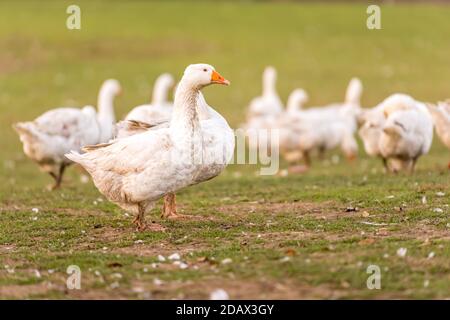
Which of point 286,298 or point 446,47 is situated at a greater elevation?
point 446,47

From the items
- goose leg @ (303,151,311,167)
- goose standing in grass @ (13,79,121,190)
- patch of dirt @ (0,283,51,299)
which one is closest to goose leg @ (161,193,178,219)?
patch of dirt @ (0,283,51,299)

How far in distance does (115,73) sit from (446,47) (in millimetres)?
15007

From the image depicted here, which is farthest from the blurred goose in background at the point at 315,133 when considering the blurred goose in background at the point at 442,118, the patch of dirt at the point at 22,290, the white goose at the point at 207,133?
the patch of dirt at the point at 22,290

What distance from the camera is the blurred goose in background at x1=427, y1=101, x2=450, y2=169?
14.7 m

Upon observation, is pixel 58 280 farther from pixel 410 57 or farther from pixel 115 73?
pixel 410 57

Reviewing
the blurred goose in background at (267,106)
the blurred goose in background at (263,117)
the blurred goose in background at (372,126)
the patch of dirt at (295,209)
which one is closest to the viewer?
the patch of dirt at (295,209)

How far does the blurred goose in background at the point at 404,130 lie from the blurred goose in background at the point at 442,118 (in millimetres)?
238

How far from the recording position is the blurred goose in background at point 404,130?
14781 millimetres

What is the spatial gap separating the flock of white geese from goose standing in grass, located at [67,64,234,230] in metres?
0.01

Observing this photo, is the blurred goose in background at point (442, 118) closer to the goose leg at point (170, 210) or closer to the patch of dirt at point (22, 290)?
the goose leg at point (170, 210)

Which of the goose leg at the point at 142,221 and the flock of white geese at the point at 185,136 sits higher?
the flock of white geese at the point at 185,136

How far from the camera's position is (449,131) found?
583 inches

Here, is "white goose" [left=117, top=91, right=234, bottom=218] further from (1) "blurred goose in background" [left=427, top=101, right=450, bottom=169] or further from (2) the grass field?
(1) "blurred goose in background" [left=427, top=101, right=450, bottom=169]
